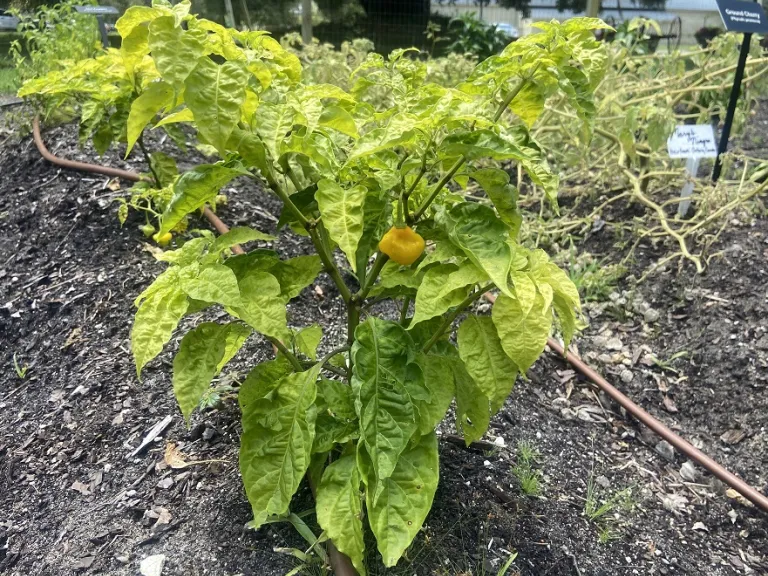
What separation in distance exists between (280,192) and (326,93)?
0.68ft

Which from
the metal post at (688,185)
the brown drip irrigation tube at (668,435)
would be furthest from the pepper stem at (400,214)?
the metal post at (688,185)

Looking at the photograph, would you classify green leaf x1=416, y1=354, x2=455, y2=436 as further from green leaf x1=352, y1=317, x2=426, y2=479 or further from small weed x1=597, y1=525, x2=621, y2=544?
small weed x1=597, y1=525, x2=621, y2=544

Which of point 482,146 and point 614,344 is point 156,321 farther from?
point 614,344

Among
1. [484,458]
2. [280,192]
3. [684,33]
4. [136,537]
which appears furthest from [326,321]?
[684,33]

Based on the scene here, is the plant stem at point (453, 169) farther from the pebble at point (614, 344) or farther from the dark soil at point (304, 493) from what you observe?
the pebble at point (614, 344)

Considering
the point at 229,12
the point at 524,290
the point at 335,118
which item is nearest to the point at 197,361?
the point at 335,118

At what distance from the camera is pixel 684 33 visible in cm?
630

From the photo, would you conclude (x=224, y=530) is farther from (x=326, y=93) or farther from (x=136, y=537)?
(x=326, y=93)

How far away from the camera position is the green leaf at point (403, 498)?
1.19 metres

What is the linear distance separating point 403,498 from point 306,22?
6169mm

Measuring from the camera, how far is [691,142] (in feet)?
10.7

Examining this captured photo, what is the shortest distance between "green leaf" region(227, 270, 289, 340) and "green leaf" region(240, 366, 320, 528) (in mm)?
182

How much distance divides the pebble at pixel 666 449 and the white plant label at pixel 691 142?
1.67 metres

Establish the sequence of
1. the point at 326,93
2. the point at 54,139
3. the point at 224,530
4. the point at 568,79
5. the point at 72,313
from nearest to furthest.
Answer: the point at 326,93, the point at 568,79, the point at 224,530, the point at 72,313, the point at 54,139
